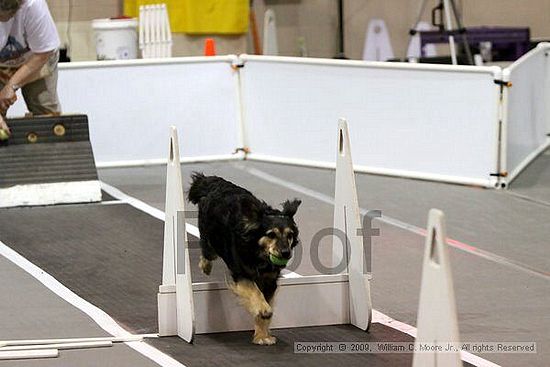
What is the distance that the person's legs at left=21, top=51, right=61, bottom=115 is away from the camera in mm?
8595

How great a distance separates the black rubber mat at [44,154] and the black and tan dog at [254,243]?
345cm

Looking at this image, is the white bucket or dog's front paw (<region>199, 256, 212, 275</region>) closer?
dog's front paw (<region>199, 256, 212, 275</region>)

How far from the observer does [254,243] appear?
4.90 meters

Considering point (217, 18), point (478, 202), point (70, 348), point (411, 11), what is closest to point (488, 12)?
point (411, 11)

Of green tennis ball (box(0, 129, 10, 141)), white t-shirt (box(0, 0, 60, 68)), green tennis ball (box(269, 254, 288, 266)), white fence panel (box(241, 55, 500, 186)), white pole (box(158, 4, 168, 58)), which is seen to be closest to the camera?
green tennis ball (box(269, 254, 288, 266))

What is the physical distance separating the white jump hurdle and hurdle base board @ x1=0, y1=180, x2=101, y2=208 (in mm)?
3321

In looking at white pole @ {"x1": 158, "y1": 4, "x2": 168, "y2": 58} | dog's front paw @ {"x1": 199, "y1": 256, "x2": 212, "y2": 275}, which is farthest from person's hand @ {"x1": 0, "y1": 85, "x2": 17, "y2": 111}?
white pole @ {"x1": 158, "y1": 4, "x2": 168, "y2": 58}

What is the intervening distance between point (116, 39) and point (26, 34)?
14.8 ft

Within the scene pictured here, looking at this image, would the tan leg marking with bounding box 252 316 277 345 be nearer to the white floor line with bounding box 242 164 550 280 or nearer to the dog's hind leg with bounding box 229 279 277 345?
the dog's hind leg with bounding box 229 279 277 345

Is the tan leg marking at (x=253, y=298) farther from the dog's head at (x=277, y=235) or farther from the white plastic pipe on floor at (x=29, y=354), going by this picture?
the white plastic pipe on floor at (x=29, y=354)

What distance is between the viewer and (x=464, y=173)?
9.07m

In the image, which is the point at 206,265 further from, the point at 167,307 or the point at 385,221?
the point at 385,221

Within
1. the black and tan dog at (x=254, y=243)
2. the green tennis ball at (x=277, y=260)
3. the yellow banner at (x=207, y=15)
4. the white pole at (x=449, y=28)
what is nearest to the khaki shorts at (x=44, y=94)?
the black and tan dog at (x=254, y=243)

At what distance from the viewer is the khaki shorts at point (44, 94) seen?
8578 mm
